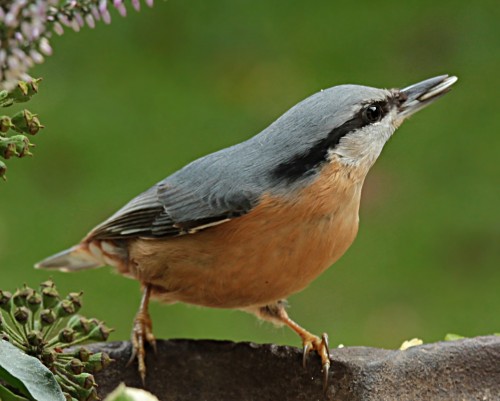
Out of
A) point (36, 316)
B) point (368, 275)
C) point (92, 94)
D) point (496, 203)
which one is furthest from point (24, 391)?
point (92, 94)

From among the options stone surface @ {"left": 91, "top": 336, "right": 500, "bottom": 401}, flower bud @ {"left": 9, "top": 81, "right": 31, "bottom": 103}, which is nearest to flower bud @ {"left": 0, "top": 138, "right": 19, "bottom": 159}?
flower bud @ {"left": 9, "top": 81, "right": 31, "bottom": 103}

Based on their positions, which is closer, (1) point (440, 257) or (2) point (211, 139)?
(1) point (440, 257)

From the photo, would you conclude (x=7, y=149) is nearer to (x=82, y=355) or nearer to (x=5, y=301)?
(x=5, y=301)

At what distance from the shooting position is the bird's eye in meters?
3.54

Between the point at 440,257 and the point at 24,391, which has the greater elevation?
the point at 24,391

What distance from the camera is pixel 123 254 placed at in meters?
4.02

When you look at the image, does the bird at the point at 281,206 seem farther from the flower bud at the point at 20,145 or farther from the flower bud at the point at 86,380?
the flower bud at the point at 20,145

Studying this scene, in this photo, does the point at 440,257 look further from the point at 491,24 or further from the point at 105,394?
the point at 105,394

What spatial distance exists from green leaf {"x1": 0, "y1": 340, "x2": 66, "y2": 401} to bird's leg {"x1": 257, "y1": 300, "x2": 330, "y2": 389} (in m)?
0.98

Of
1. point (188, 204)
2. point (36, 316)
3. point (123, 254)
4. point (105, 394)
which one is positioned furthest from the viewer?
point (123, 254)

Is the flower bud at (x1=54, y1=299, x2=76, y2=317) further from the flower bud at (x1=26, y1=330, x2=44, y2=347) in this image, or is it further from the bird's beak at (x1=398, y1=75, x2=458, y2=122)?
the bird's beak at (x1=398, y1=75, x2=458, y2=122)

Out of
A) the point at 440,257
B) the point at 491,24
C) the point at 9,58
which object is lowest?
the point at 440,257

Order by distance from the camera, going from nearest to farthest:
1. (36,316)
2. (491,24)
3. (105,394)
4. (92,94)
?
(36,316) < (105,394) < (92,94) < (491,24)

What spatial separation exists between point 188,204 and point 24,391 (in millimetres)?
1382
